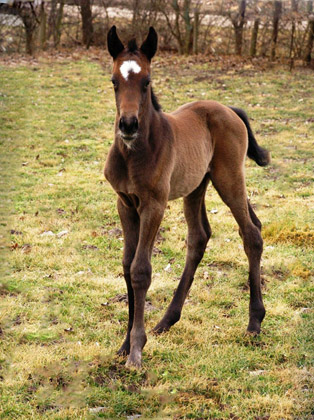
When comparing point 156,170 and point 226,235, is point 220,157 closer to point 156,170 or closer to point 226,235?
point 156,170

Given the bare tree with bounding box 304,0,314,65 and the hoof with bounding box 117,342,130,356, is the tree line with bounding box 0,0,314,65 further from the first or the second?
the hoof with bounding box 117,342,130,356

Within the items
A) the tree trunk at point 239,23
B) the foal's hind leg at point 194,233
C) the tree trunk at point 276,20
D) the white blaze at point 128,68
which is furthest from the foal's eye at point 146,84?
the tree trunk at point 239,23

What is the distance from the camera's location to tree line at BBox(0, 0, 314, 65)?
56.2 feet

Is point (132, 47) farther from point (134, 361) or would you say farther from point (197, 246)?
point (134, 361)

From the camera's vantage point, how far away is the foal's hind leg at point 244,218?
16.5 ft

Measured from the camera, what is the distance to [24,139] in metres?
11.1

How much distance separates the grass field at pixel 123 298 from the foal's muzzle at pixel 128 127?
1775 mm

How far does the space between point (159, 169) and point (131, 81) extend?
0.71 metres

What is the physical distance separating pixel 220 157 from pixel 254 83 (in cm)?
1127

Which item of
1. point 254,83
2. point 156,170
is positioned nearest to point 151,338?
point 156,170

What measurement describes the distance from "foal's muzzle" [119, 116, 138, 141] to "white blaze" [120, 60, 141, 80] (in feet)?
1.17

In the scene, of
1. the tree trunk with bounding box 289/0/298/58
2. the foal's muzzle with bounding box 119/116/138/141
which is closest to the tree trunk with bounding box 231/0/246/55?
the tree trunk with bounding box 289/0/298/58

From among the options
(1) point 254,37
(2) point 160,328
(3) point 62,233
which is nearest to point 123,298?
(2) point 160,328

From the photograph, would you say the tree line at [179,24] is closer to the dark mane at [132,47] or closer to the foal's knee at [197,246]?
the foal's knee at [197,246]
